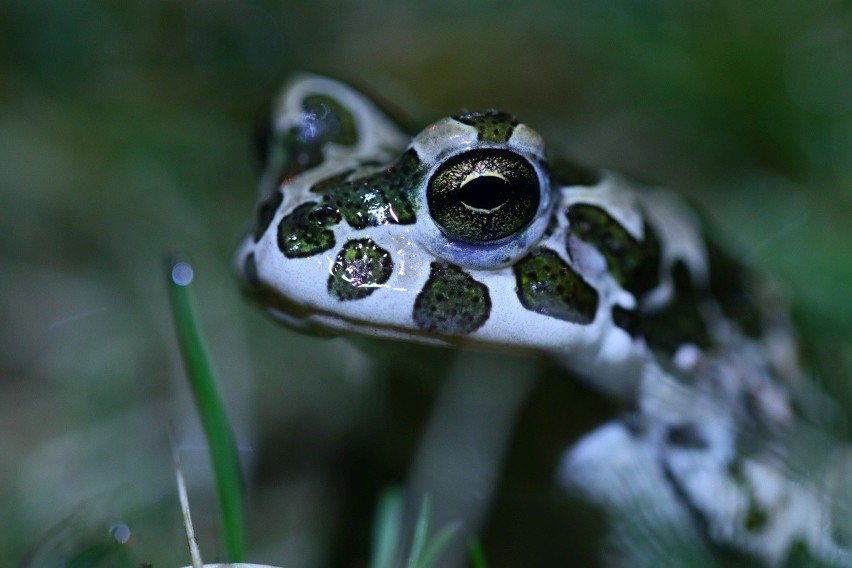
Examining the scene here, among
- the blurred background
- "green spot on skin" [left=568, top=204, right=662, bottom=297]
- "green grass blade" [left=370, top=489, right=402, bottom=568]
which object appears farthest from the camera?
the blurred background

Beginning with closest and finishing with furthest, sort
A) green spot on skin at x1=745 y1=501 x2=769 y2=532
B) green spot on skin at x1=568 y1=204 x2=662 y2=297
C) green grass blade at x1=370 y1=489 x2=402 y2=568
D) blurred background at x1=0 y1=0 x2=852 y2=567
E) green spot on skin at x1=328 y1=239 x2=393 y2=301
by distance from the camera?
green spot on skin at x1=328 y1=239 x2=393 y2=301 < green grass blade at x1=370 y1=489 x2=402 y2=568 < green spot on skin at x1=568 y1=204 x2=662 y2=297 < green spot on skin at x1=745 y1=501 x2=769 y2=532 < blurred background at x1=0 y1=0 x2=852 y2=567

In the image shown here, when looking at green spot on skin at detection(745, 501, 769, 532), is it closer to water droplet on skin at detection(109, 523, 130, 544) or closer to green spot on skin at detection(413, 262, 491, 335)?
green spot on skin at detection(413, 262, 491, 335)

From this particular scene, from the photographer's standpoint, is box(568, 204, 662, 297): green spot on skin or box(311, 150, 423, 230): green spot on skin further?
box(568, 204, 662, 297): green spot on skin

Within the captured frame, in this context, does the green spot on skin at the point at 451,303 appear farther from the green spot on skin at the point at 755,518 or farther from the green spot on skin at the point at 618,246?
the green spot on skin at the point at 755,518

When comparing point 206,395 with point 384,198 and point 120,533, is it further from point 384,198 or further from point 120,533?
point 384,198

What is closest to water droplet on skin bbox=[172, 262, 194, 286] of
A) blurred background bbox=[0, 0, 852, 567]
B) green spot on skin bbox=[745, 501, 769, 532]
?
Answer: blurred background bbox=[0, 0, 852, 567]

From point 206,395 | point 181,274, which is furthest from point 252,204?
point 206,395

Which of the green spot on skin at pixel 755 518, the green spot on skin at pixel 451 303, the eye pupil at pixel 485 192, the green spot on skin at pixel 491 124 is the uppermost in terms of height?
the green spot on skin at pixel 491 124

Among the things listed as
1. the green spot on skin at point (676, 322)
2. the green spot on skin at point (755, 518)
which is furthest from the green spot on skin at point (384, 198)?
the green spot on skin at point (755, 518)
